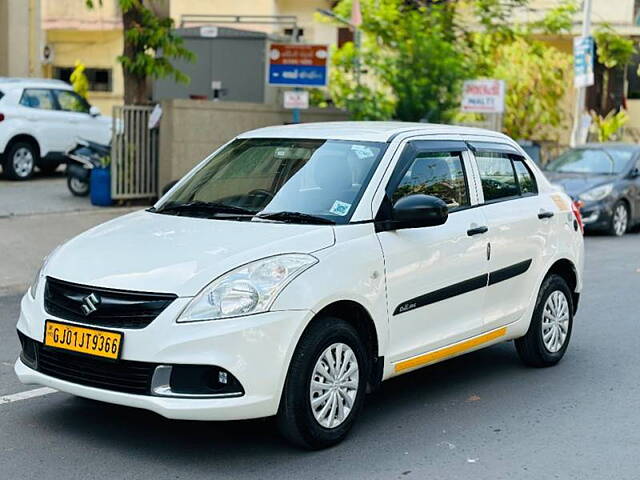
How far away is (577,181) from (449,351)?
11.6 meters

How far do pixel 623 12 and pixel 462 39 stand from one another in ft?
31.7

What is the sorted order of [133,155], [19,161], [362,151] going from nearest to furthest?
[362,151] < [133,155] < [19,161]

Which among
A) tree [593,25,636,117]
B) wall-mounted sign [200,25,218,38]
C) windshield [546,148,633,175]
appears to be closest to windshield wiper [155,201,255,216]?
windshield [546,148,633,175]

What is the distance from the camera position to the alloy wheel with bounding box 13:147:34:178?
18.7 m

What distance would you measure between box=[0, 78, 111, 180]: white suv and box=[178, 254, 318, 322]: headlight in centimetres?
1407

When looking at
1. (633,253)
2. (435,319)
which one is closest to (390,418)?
(435,319)

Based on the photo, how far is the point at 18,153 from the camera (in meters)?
18.7

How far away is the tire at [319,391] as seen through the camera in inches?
212

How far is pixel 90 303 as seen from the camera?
210 inches

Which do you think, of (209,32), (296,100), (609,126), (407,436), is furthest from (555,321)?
(609,126)

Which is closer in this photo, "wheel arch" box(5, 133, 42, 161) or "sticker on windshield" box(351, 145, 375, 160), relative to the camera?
"sticker on windshield" box(351, 145, 375, 160)

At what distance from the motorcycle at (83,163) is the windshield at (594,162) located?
7518 mm

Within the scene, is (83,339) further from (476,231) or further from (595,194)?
(595,194)

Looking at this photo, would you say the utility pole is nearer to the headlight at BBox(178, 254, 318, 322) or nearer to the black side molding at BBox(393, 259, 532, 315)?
the black side molding at BBox(393, 259, 532, 315)
